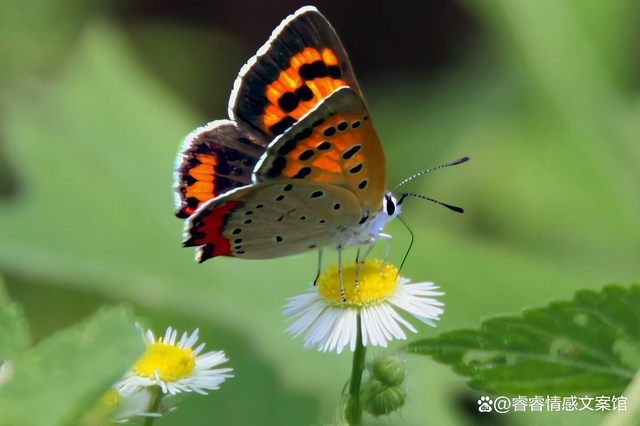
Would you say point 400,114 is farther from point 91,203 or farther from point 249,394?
point 249,394

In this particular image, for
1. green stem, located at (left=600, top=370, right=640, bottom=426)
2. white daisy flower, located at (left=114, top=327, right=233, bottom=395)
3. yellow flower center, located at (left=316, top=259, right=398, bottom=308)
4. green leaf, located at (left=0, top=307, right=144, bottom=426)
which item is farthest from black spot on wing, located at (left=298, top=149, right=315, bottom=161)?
green leaf, located at (left=0, top=307, right=144, bottom=426)

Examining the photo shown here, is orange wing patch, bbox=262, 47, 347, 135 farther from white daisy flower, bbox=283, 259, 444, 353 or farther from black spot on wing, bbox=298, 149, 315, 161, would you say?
white daisy flower, bbox=283, 259, 444, 353

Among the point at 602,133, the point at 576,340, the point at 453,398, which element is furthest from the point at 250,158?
the point at 602,133

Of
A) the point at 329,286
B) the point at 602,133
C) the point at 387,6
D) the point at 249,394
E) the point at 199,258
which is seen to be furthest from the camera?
the point at 387,6

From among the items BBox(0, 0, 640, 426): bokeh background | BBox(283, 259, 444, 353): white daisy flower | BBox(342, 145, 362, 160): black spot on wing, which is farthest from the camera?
BBox(0, 0, 640, 426): bokeh background

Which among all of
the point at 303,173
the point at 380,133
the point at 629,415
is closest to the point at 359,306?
the point at 303,173

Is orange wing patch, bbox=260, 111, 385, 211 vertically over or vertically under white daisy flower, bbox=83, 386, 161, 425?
over

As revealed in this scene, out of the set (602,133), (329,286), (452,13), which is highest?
(452,13)
